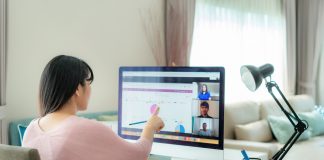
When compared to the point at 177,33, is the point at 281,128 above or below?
below

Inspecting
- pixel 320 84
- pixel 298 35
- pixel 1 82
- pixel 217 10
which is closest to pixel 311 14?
pixel 298 35

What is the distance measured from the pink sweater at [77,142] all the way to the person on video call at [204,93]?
0.45 metres

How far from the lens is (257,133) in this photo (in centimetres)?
415

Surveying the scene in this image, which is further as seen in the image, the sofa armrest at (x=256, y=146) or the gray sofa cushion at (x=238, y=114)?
the gray sofa cushion at (x=238, y=114)

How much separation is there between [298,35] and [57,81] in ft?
17.4

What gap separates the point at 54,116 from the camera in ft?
4.43

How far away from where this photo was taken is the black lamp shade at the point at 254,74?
1.67 metres

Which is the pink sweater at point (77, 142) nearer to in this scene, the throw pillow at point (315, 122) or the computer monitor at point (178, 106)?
the computer monitor at point (178, 106)

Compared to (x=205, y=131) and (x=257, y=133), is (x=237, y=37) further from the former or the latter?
(x=205, y=131)

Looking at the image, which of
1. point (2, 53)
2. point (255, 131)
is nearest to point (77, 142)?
point (2, 53)

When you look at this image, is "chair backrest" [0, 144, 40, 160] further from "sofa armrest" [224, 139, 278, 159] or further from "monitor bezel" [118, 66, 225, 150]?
"sofa armrest" [224, 139, 278, 159]

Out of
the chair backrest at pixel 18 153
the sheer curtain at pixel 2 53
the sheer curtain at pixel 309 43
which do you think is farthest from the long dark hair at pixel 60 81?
the sheer curtain at pixel 309 43

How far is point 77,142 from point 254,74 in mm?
765

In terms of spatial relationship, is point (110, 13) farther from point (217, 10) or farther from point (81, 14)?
point (217, 10)
